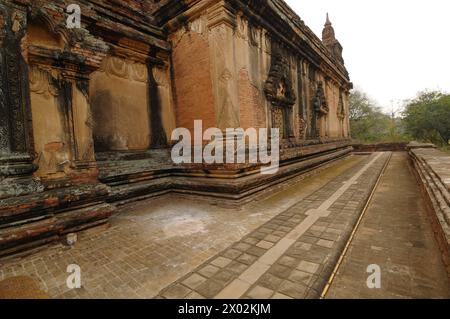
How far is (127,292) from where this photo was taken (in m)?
2.11

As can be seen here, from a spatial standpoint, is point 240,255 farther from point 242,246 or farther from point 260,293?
point 260,293

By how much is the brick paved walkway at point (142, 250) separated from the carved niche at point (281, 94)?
3.49 meters

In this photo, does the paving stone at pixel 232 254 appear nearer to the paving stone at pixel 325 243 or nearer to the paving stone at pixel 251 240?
the paving stone at pixel 251 240

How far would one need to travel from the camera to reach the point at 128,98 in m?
5.61

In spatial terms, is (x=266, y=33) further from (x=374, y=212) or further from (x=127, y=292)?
(x=127, y=292)

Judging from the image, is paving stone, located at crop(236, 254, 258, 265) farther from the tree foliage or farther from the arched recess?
the tree foliage

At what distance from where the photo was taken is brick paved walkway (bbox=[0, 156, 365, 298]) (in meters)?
2.25

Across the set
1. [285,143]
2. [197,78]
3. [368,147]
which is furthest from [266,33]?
[368,147]

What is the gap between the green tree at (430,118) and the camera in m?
22.5

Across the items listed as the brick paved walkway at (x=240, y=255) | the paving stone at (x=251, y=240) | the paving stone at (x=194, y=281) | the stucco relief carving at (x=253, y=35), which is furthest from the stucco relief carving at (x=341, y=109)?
the paving stone at (x=194, y=281)

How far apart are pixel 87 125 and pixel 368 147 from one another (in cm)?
2353

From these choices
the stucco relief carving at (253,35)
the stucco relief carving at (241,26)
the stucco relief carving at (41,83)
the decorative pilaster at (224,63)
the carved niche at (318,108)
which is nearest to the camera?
the stucco relief carving at (41,83)

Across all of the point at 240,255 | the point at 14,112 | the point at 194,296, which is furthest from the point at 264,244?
the point at 14,112

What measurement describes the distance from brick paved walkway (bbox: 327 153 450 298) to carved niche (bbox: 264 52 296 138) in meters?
4.03
